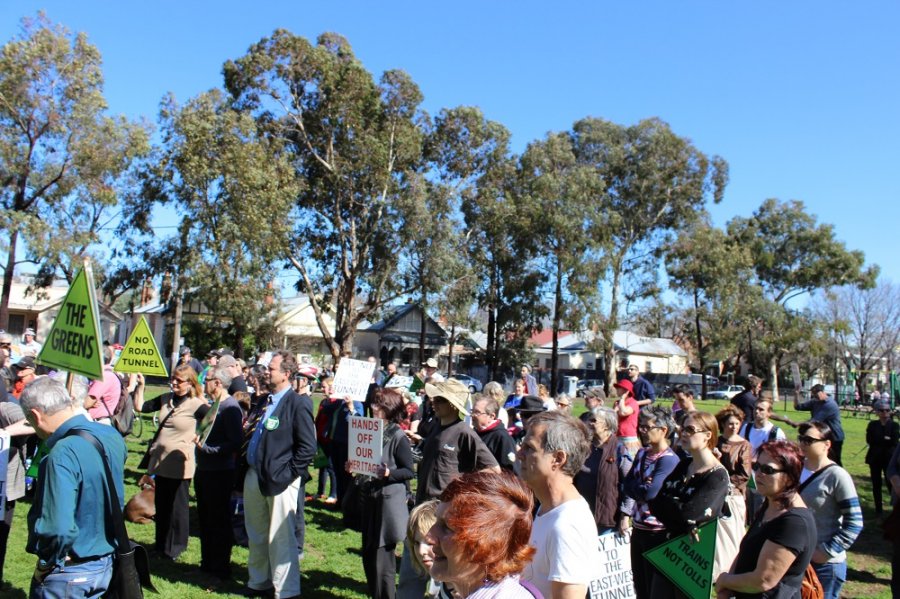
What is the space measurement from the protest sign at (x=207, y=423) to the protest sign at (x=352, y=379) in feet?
10.5

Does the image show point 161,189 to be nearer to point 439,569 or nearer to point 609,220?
point 609,220

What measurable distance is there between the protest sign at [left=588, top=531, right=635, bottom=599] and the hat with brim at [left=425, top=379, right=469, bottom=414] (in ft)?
4.74

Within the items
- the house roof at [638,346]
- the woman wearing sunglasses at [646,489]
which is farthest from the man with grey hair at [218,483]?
the house roof at [638,346]

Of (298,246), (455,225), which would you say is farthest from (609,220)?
(298,246)

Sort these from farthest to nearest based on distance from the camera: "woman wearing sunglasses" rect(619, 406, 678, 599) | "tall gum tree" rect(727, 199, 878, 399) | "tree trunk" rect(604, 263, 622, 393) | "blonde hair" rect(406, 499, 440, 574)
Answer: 1. "tall gum tree" rect(727, 199, 878, 399)
2. "tree trunk" rect(604, 263, 622, 393)
3. "woman wearing sunglasses" rect(619, 406, 678, 599)
4. "blonde hair" rect(406, 499, 440, 574)

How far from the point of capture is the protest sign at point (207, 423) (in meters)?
6.75

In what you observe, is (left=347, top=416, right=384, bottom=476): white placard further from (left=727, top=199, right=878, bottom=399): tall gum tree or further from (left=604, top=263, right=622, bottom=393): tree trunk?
(left=727, top=199, right=878, bottom=399): tall gum tree

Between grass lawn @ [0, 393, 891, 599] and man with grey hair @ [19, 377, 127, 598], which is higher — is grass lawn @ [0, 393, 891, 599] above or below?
below

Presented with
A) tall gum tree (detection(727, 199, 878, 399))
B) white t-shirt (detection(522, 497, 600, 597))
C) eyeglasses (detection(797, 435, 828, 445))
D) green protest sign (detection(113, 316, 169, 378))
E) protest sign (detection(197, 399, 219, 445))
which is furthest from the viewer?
tall gum tree (detection(727, 199, 878, 399))

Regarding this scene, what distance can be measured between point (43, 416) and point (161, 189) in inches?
1347

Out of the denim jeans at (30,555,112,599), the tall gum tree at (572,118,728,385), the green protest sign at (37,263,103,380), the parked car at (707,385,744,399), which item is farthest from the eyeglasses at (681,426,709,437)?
the parked car at (707,385,744,399)

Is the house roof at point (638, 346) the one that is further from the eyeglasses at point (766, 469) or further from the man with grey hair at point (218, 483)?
the eyeglasses at point (766, 469)

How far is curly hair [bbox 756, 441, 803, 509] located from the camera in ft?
12.5

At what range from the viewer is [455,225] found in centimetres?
4169
